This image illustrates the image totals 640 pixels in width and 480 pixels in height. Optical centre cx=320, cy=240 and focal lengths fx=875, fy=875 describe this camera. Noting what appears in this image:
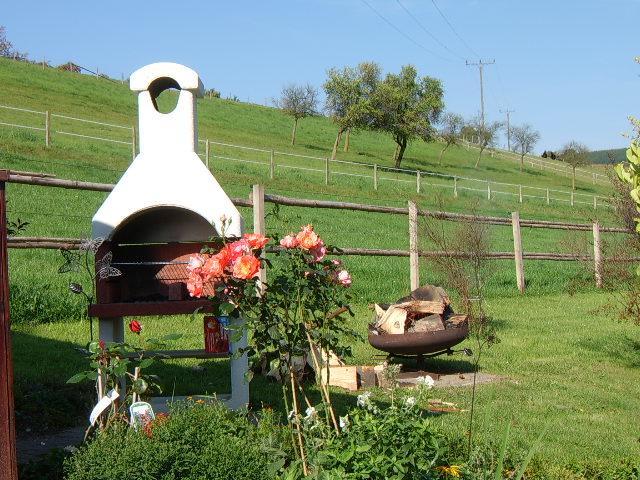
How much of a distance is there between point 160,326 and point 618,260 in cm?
626

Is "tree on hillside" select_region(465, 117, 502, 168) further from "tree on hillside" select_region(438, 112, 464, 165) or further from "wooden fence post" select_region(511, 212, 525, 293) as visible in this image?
"wooden fence post" select_region(511, 212, 525, 293)

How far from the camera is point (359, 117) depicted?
5194cm

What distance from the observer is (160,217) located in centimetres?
634

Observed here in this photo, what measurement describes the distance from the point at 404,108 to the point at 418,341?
4660 centimetres

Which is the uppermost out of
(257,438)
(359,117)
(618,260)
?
(359,117)

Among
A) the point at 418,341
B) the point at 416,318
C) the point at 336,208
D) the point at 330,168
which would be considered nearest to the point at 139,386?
the point at 418,341

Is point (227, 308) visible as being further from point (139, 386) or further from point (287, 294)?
point (139, 386)

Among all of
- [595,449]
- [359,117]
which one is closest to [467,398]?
[595,449]

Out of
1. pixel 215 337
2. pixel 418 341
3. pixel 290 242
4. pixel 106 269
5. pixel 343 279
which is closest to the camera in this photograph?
pixel 290 242

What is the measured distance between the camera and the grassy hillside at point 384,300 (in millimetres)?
6757

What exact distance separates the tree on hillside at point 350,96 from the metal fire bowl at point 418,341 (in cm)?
4298

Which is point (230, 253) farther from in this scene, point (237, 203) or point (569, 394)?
point (237, 203)

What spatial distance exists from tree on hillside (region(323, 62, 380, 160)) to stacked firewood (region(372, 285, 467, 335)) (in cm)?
4259

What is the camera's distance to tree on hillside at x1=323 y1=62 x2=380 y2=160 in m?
51.9
